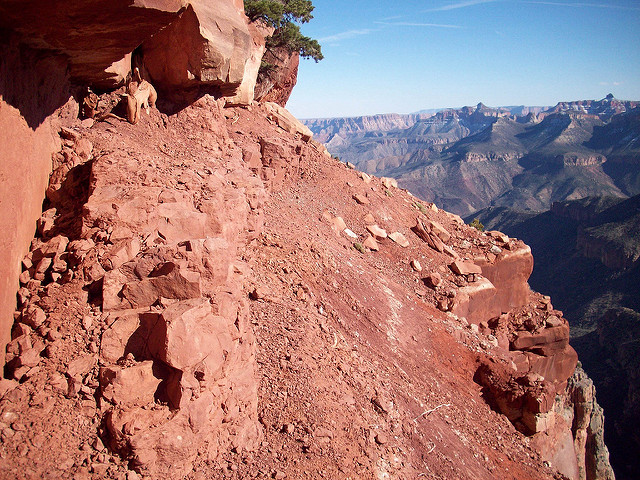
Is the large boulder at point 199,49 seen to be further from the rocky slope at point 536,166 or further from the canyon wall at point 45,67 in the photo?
the rocky slope at point 536,166

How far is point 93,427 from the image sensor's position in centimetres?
477

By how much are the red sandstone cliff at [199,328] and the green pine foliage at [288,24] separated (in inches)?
307

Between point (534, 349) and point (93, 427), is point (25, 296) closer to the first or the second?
point (93, 427)

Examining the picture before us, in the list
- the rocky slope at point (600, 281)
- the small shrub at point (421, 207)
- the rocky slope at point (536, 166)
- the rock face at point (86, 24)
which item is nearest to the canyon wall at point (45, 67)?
the rock face at point (86, 24)

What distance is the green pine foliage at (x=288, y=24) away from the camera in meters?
18.0

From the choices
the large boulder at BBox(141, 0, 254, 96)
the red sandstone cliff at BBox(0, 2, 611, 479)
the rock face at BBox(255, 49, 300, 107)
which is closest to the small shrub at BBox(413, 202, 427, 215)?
the red sandstone cliff at BBox(0, 2, 611, 479)

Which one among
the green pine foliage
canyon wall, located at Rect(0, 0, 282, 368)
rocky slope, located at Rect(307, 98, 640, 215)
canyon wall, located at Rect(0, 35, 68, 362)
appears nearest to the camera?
canyon wall, located at Rect(0, 0, 282, 368)

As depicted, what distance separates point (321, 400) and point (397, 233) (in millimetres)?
9812

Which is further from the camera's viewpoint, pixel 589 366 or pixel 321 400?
pixel 589 366

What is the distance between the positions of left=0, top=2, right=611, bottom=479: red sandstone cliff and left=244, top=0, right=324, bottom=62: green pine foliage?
307 inches

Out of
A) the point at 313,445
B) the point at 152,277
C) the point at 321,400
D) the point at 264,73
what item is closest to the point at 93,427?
the point at 152,277

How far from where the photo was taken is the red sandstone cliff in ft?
16.2

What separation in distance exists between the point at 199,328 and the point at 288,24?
59.6 feet

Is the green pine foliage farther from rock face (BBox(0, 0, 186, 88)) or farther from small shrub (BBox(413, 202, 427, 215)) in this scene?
rock face (BBox(0, 0, 186, 88))
